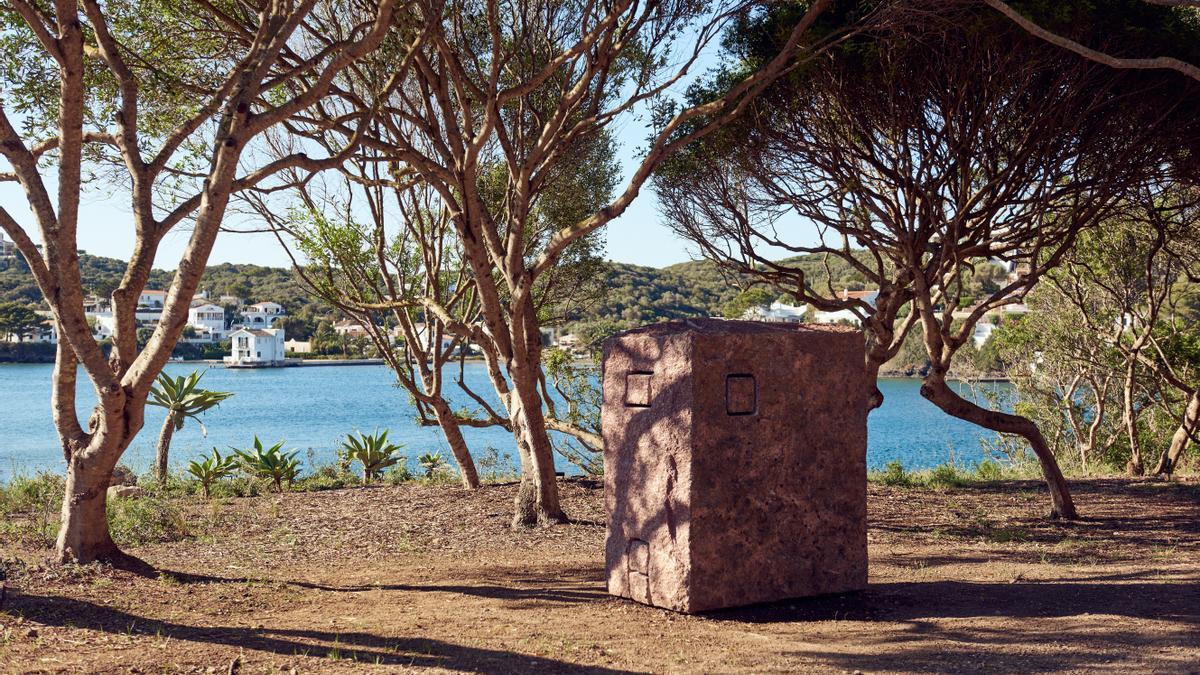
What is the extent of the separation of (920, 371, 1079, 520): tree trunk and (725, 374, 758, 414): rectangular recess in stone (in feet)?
13.6

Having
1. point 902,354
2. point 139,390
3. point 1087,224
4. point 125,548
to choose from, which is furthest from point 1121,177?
point 902,354

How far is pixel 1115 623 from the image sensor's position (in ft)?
17.7

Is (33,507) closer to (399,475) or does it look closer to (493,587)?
(399,475)

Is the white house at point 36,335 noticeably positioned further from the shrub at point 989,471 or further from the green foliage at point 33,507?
the shrub at point 989,471

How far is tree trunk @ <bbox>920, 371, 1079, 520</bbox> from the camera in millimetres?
9305

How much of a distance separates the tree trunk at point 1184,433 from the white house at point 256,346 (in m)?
36.1

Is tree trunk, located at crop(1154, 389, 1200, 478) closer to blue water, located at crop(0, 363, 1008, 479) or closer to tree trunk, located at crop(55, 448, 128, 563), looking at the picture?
blue water, located at crop(0, 363, 1008, 479)

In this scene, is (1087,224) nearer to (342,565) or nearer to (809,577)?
(809,577)

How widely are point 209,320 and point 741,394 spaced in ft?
142

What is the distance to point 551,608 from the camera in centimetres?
606

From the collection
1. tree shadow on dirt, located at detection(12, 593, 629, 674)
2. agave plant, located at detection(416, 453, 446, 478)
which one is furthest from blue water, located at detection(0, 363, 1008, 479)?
tree shadow on dirt, located at detection(12, 593, 629, 674)

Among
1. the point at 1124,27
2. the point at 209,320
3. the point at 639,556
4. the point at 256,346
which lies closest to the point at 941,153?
the point at 1124,27

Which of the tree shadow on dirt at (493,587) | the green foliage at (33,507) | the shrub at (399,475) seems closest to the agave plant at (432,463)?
the shrub at (399,475)

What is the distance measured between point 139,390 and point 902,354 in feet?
94.0
